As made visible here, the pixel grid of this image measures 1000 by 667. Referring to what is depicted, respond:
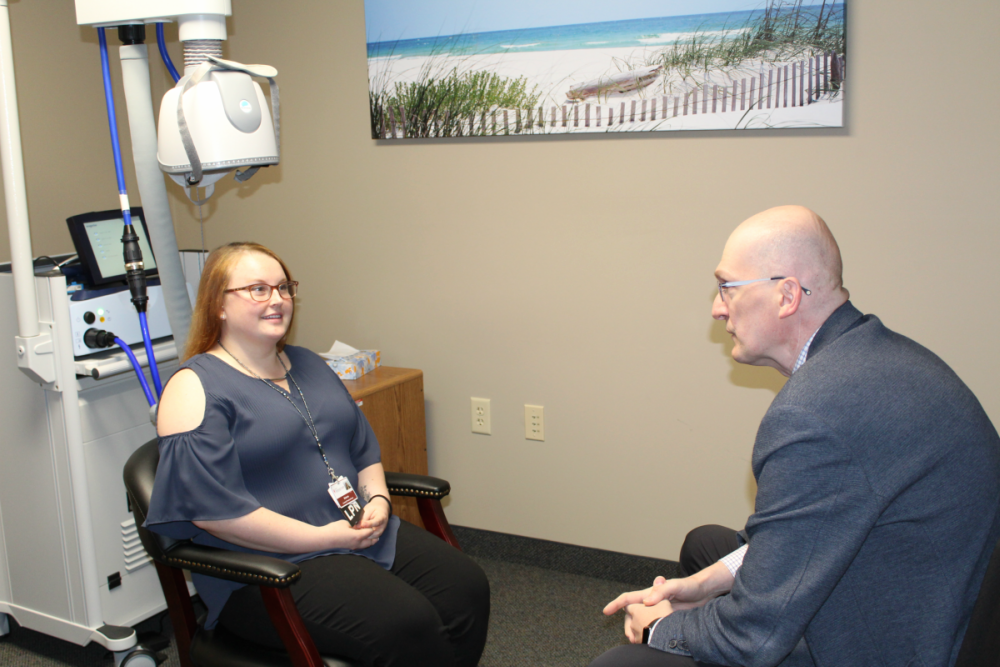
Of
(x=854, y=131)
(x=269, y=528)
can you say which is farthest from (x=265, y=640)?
(x=854, y=131)

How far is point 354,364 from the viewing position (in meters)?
2.69

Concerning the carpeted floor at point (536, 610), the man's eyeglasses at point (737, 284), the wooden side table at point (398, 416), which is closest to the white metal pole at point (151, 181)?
the wooden side table at point (398, 416)

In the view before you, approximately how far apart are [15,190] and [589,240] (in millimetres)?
1568

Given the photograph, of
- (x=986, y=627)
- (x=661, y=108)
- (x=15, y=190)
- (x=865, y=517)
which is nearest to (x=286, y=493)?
(x=15, y=190)

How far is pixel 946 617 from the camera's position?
1122 millimetres

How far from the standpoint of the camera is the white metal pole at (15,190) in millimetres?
1907

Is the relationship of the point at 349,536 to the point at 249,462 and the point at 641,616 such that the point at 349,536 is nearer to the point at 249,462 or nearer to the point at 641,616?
the point at 249,462

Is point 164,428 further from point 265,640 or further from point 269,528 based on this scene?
point 265,640

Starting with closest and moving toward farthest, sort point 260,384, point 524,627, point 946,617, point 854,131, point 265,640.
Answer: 1. point 946,617
2. point 265,640
3. point 260,384
4. point 854,131
5. point 524,627

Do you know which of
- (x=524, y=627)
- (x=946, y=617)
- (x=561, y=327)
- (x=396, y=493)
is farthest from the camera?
(x=561, y=327)

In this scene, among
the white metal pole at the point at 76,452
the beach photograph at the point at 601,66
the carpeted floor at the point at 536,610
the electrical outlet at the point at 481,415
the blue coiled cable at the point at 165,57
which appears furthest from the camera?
the electrical outlet at the point at 481,415

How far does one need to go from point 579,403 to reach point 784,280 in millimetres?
1340

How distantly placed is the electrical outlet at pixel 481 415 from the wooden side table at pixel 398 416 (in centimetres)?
18

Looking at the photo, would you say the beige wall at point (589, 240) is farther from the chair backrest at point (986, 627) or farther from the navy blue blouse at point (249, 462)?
the chair backrest at point (986, 627)
